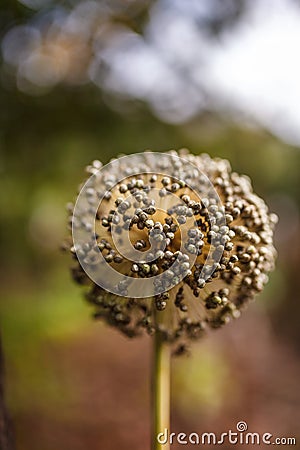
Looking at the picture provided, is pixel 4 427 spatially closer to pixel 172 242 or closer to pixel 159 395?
pixel 159 395

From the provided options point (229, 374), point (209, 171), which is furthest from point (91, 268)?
point (229, 374)

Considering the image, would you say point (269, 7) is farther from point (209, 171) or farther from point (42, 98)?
point (209, 171)

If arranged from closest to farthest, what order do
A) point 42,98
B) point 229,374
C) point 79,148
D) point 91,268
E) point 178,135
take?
point 91,268 < point 42,98 < point 79,148 < point 178,135 < point 229,374

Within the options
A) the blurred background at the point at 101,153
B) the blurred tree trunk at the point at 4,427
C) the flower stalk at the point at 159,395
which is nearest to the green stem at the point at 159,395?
the flower stalk at the point at 159,395

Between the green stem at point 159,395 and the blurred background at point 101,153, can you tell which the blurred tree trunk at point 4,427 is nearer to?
the green stem at point 159,395

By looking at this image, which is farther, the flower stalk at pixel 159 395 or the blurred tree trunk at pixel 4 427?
the blurred tree trunk at pixel 4 427

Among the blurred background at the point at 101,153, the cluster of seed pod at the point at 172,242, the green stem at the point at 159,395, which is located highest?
the blurred background at the point at 101,153

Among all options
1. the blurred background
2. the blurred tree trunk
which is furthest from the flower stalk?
the blurred background

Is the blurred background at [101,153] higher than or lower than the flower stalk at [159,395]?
higher
